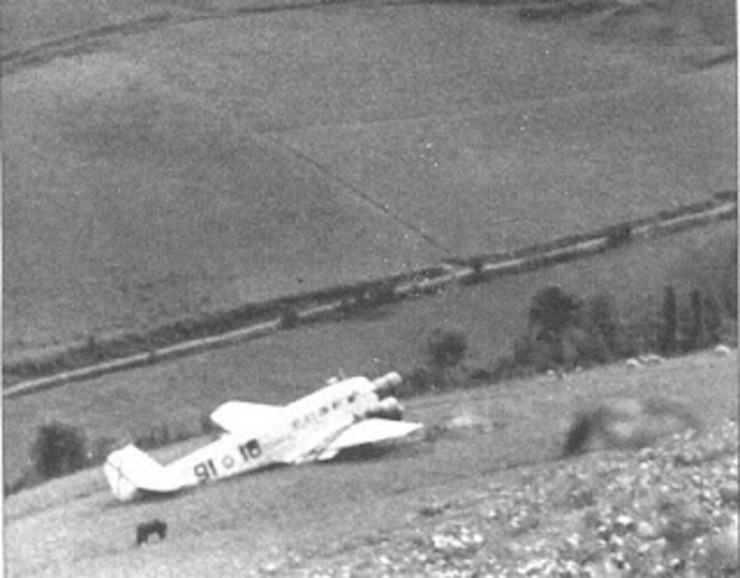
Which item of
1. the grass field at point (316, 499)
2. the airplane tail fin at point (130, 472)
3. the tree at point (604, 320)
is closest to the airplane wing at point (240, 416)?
the grass field at point (316, 499)

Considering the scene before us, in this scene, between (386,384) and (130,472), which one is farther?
(386,384)

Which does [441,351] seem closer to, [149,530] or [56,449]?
[149,530]

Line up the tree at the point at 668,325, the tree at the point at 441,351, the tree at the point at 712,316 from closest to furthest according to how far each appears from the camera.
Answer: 1. the tree at the point at 441,351
2. the tree at the point at 668,325
3. the tree at the point at 712,316

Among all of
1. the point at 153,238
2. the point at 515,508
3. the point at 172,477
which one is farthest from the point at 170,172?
the point at 515,508

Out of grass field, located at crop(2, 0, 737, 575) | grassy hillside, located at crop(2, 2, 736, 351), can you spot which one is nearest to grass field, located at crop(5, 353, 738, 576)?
grass field, located at crop(2, 0, 737, 575)

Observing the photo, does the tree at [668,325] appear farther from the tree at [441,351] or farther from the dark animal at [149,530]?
the dark animal at [149,530]

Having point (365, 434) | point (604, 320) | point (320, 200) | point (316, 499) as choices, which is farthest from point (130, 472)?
point (604, 320)
